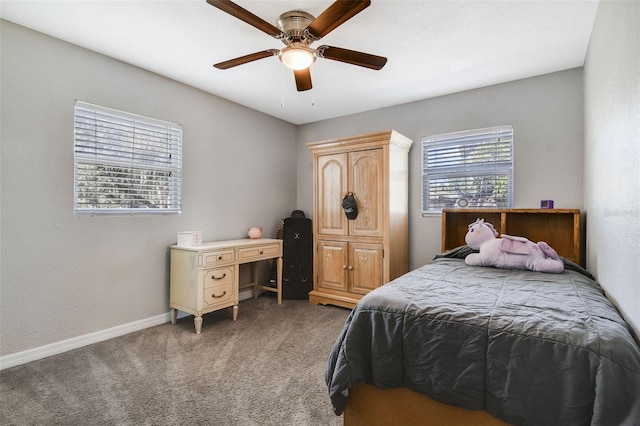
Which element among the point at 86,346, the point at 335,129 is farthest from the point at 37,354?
the point at 335,129

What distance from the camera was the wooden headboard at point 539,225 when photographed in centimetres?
276

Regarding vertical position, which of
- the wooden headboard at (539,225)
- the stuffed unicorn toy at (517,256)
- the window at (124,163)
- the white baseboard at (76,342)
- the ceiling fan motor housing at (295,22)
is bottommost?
the white baseboard at (76,342)

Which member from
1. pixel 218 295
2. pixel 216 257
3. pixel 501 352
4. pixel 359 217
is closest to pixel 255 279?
pixel 218 295

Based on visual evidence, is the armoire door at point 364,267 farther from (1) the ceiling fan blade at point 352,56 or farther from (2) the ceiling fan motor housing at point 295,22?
(2) the ceiling fan motor housing at point 295,22

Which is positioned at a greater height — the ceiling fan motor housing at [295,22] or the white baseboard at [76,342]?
the ceiling fan motor housing at [295,22]

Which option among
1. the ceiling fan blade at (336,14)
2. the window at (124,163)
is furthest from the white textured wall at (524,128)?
the window at (124,163)

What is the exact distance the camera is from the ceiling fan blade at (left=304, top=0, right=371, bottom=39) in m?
1.63

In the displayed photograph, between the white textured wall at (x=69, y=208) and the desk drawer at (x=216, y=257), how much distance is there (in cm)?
57

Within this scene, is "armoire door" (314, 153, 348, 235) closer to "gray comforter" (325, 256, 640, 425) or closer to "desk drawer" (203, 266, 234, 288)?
"desk drawer" (203, 266, 234, 288)

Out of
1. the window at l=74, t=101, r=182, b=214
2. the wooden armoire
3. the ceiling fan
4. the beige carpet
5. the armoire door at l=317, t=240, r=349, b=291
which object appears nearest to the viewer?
the beige carpet

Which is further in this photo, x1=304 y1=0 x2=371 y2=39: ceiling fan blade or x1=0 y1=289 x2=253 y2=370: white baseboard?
x1=0 y1=289 x2=253 y2=370: white baseboard

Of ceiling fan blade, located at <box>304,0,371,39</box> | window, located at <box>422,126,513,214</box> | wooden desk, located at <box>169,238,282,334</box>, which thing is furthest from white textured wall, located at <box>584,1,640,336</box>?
wooden desk, located at <box>169,238,282,334</box>

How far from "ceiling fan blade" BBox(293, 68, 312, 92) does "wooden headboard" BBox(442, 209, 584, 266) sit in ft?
6.23

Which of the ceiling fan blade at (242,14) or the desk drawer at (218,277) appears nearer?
the ceiling fan blade at (242,14)
